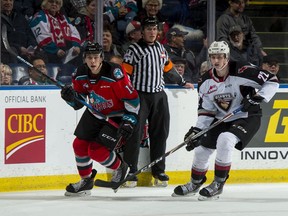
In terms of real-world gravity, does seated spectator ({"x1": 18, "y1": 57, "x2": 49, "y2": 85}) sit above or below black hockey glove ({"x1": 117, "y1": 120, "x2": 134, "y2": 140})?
above

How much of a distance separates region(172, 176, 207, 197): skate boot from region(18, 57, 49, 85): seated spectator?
115 cm

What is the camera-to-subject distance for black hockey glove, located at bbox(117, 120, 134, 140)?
20.4 ft

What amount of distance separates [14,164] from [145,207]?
1.01m

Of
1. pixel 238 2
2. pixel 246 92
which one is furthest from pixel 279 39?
pixel 246 92

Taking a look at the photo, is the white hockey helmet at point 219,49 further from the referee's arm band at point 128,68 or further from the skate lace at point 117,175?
the skate lace at point 117,175

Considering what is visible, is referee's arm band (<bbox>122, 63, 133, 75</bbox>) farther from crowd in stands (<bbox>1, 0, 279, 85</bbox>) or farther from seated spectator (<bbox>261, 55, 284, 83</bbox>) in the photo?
seated spectator (<bbox>261, 55, 284, 83</bbox>)

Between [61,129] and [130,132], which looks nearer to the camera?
[130,132]

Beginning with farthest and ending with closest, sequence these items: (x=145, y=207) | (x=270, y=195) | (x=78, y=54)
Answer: (x=78, y=54) → (x=270, y=195) → (x=145, y=207)

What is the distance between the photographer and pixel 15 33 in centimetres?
668

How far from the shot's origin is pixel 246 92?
629cm

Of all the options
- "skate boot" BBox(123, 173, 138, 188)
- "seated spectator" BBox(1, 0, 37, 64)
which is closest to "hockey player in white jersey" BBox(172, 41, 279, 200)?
"skate boot" BBox(123, 173, 138, 188)

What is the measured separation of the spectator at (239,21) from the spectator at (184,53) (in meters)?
0.25

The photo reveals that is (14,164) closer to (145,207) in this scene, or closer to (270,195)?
(145,207)

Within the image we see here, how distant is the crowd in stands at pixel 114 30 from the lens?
22.1ft
